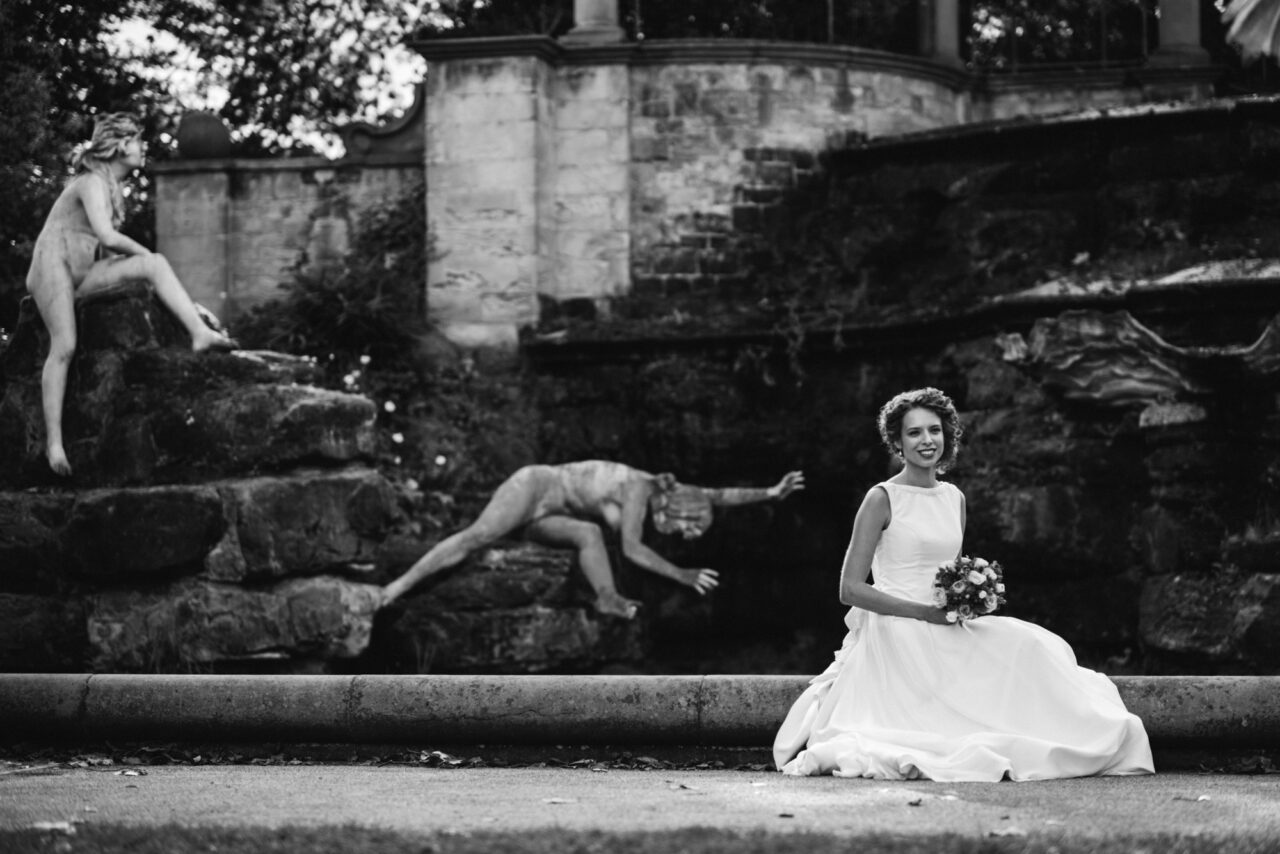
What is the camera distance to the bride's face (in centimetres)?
865

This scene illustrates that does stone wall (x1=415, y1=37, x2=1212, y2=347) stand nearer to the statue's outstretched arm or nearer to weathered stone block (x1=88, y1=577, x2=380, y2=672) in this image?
the statue's outstretched arm

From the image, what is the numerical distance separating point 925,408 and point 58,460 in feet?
24.6

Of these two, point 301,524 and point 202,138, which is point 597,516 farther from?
point 202,138

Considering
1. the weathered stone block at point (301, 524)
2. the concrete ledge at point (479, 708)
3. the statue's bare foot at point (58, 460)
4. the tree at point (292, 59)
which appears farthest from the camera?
the tree at point (292, 59)

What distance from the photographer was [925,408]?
870cm

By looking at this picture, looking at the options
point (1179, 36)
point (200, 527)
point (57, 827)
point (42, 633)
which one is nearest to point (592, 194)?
point (1179, 36)

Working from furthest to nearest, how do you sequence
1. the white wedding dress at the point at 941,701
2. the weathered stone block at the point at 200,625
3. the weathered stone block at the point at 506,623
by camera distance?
the weathered stone block at the point at 506,623 → the weathered stone block at the point at 200,625 → the white wedding dress at the point at 941,701

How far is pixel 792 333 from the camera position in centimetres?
1928

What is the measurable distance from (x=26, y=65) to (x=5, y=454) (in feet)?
24.4

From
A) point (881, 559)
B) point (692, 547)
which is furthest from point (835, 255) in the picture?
point (881, 559)

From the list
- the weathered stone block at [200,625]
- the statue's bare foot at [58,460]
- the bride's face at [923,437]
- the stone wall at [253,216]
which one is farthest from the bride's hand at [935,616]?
the stone wall at [253,216]

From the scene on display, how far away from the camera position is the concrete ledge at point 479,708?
8.56 m

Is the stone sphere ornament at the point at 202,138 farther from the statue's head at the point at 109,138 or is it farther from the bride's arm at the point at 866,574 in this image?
the bride's arm at the point at 866,574

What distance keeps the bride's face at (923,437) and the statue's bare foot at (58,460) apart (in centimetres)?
740
